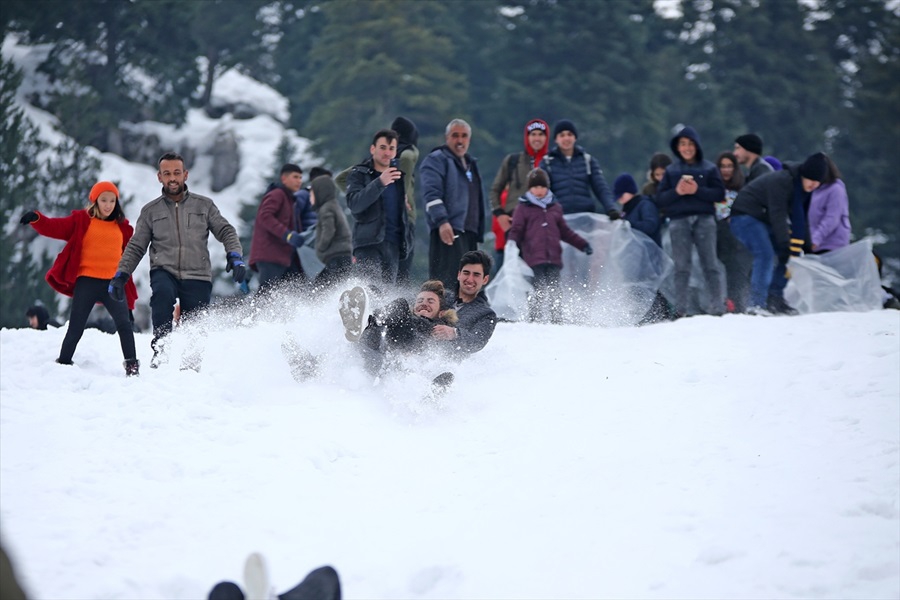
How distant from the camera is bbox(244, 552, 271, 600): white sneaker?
385 centimetres

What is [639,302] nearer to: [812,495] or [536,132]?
[536,132]

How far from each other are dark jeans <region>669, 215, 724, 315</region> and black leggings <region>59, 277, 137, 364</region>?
5723mm

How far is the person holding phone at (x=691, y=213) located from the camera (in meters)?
11.4

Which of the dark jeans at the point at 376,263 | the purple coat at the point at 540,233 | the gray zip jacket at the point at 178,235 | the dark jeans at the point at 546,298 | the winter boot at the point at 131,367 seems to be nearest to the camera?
the winter boot at the point at 131,367

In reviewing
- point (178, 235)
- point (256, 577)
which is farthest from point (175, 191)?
point (256, 577)

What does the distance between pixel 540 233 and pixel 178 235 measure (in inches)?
153

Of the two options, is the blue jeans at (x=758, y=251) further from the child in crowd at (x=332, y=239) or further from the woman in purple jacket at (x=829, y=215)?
the child in crowd at (x=332, y=239)

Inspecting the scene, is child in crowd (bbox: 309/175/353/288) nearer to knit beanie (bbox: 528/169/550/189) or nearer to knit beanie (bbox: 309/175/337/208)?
knit beanie (bbox: 309/175/337/208)

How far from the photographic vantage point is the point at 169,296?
859 centimetres

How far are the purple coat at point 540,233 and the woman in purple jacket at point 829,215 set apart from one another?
102 inches

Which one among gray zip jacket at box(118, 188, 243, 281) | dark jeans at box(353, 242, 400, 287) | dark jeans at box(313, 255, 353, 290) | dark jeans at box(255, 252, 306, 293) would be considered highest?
gray zip jacket at box(118, 188, 243, 281)

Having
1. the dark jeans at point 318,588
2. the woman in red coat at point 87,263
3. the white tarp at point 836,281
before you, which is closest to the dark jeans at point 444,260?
the woman in red coat at point 87,263

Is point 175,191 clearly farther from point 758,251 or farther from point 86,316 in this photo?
point 758,251

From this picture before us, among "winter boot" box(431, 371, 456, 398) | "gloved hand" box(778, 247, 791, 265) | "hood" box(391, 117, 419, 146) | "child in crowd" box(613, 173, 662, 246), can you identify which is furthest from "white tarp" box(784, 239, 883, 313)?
Result: "winter boot" box(431, 371, 456, 398)
